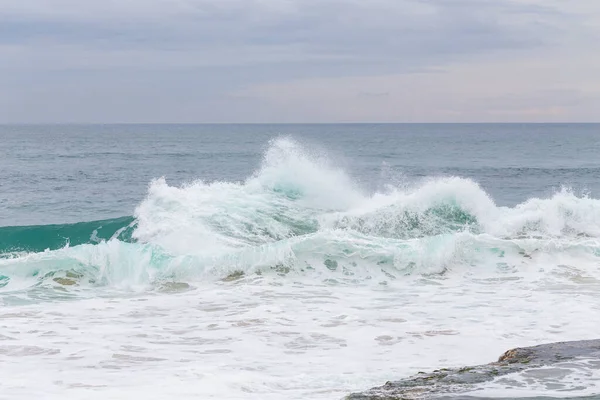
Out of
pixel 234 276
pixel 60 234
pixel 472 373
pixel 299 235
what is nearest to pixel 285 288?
pixel 234 276

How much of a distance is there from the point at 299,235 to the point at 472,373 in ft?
34.0

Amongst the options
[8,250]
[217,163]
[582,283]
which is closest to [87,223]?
[8,250]

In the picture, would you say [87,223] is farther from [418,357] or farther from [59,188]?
[418,357]

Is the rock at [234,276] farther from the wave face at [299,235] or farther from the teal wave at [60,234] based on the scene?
the teal wave at [60,234]

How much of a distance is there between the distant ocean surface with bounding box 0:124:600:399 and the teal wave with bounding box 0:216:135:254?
63 millimetres

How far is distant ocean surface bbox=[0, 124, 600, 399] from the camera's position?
7.53m

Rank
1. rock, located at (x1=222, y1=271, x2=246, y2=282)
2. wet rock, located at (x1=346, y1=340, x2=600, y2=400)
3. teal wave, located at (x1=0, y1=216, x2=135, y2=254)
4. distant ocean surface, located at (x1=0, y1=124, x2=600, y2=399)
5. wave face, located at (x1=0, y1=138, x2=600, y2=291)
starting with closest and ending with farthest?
wet rock, located at (x1=346, y1=340, x2=600, y2=400) → distant ocean surface, located at (x1=0, y1=124, x2=600, y2=399) → rock, located at (x1=222, y1=271, x2=246, y2=282) → wave face, located at (x1=0, y1=138, x2=600, y2=291) → teal wave, located at (x1=0, y1=216, x2=135, y2=254)

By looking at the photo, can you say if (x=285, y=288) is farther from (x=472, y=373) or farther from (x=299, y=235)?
(x=472, y=373)

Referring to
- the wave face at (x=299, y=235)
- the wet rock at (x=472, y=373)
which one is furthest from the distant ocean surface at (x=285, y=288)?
the wet rock at (x=472, y=373)

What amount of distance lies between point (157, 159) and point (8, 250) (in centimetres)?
2866

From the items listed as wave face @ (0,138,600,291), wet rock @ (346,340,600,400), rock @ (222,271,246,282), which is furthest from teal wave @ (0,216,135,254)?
wet rock @ (346,340,600,400)

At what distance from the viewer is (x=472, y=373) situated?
6.38m

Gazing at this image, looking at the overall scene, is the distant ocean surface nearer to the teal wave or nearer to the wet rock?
the teal wave

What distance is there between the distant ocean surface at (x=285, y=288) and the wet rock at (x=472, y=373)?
238 millimetres
